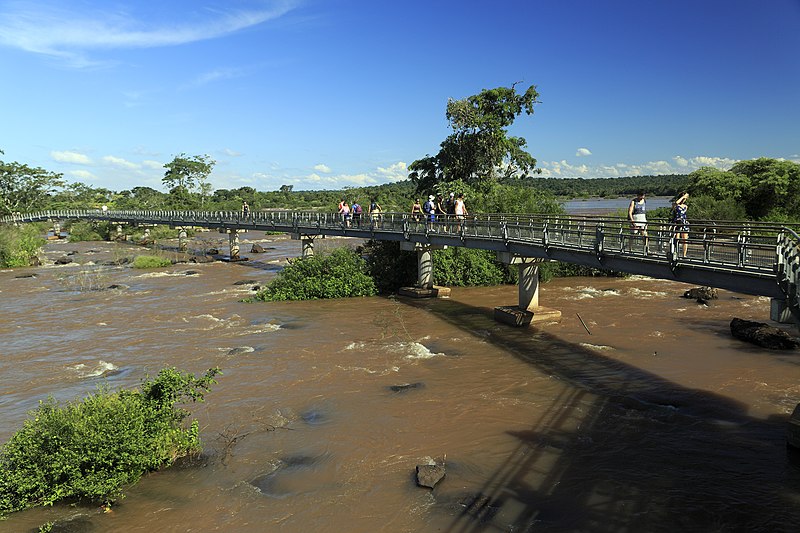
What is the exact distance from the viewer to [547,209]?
3519 cm

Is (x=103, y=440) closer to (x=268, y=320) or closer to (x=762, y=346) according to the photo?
(x=268, y=320)

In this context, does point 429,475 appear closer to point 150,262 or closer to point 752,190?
point 150,262

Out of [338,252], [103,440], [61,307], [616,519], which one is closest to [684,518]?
[616,519]

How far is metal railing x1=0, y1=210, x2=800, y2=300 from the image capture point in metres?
10.9

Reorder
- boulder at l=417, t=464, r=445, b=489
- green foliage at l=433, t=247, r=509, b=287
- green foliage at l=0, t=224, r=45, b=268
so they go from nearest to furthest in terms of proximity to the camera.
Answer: boulder at l=417, t=464, r=445, b=489 < green foliage at l=433, t=247, r=509, b=287 < green foliage at l=0, t=224, r=45, b=268

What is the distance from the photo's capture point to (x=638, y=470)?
997 cm

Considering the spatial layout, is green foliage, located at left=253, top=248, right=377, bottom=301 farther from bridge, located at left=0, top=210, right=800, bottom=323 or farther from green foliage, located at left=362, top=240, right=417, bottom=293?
bridge, located at left=0, top=210, right=800, bottom=323

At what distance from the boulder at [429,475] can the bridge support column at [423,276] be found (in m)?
17.9

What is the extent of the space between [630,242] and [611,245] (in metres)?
0.97

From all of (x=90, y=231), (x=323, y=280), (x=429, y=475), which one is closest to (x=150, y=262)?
(x=323, y=280)

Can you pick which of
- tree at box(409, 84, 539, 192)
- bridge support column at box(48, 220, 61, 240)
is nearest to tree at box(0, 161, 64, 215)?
bridge support column at box(48, 220, 61, 240)

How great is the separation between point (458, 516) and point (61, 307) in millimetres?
25380

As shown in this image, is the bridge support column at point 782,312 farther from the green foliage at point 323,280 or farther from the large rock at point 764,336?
the green foliage at point 323,280

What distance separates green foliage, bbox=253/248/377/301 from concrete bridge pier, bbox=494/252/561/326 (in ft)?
30.7
